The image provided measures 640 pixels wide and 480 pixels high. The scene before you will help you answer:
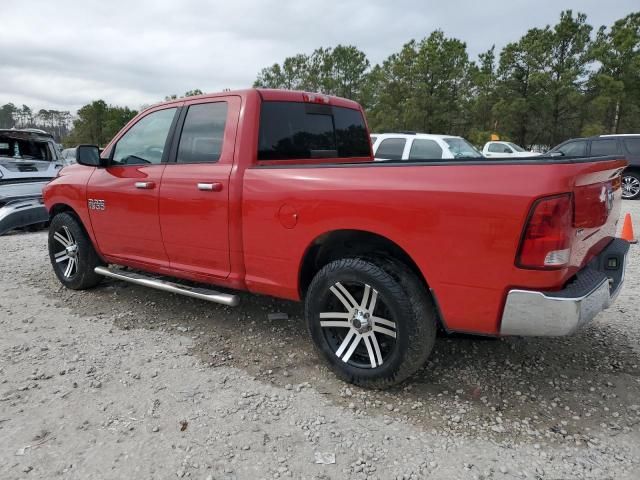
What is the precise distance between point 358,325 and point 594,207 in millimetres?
1503

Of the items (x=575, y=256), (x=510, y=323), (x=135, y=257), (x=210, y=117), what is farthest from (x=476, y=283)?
(x=135, y=257)

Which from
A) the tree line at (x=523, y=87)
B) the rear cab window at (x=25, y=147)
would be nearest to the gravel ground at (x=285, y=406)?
the rear cab window at (x=25, y=147)

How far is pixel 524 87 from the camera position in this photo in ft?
103

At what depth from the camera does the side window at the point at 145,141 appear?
404 centimetres

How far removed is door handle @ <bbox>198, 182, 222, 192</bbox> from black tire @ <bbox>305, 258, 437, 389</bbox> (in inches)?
39.9

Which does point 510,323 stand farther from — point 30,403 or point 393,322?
point 30,403

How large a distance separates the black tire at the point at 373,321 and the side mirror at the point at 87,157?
2.53 meters

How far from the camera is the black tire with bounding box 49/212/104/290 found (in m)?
4.78

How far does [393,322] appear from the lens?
2854mm

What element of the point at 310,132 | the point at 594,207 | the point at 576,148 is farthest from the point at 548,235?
the point at 576,148

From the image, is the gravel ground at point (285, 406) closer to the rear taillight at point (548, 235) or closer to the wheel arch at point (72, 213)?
the wheel arch at point (72, 213)

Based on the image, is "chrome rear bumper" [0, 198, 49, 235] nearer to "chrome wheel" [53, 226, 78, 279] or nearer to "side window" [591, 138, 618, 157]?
"chrome wheel" [53, 226, 78, 279]

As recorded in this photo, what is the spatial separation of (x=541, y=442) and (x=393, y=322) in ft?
3.26

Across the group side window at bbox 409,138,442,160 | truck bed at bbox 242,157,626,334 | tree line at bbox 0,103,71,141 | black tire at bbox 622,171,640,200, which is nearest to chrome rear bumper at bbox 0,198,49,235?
truck bed at bbox 242,157,626,334
